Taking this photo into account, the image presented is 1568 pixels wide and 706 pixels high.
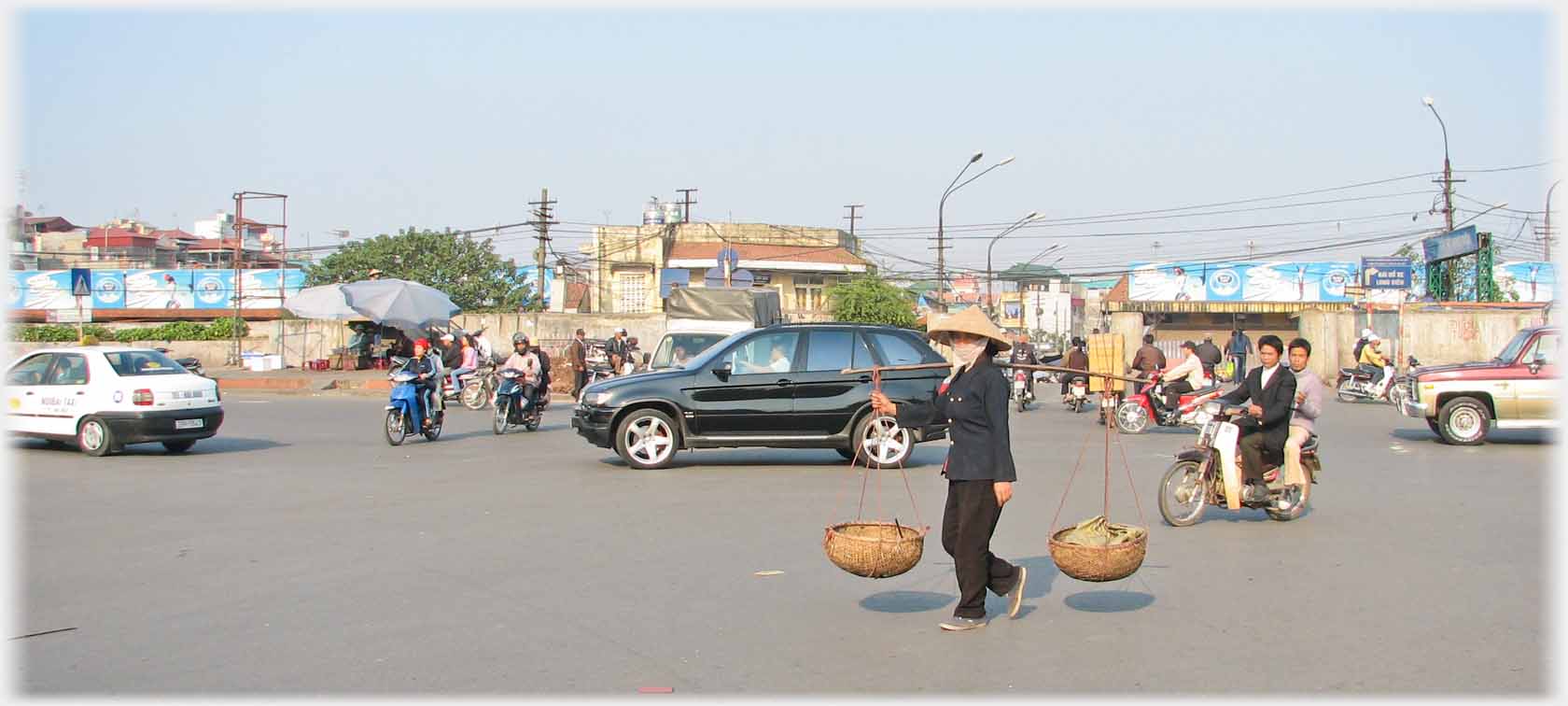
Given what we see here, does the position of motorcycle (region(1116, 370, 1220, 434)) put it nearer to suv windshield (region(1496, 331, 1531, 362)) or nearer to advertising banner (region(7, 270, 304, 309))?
suv windshield (region(1496, 331, 1531, 362))

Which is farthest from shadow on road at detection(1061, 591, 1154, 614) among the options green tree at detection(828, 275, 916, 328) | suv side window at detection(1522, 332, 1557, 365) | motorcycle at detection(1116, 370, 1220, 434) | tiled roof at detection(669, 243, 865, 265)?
tiled roof at detection(669, 243, 865, 265)

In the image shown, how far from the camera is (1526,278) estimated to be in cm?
6138

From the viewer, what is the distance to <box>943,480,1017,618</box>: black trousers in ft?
21.2

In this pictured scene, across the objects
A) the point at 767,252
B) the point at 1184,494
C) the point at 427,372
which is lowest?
the point at 1184,494

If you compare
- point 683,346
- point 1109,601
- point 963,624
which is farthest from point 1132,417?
point 963,624

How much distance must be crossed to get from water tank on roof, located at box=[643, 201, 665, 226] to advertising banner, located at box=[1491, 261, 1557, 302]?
43.0m

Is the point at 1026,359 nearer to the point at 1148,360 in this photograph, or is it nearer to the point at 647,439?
the point at 1148,360

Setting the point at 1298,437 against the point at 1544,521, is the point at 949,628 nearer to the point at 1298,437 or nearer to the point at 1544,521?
the point at 1298,437

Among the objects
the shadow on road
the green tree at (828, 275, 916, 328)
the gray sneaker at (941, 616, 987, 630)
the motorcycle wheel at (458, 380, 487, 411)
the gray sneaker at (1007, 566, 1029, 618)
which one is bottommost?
the shadow on road

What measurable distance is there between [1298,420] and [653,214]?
63.6 m

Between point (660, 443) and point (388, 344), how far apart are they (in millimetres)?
25205

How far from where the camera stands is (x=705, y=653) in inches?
236

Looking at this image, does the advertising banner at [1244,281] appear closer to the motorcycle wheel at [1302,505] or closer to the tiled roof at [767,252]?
the tiled roof at [767,252]

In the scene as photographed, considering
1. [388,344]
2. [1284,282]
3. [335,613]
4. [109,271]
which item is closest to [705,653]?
[335,613]
